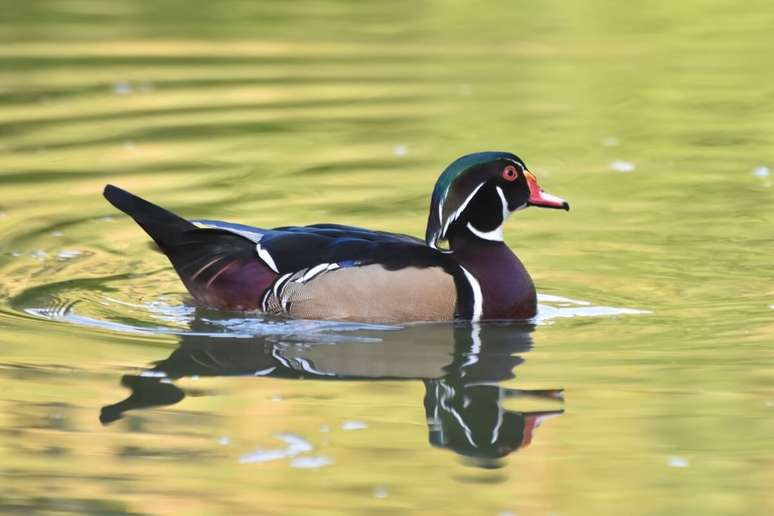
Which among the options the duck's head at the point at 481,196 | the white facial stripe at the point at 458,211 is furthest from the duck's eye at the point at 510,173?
the white facial stripe at the point at 458,211

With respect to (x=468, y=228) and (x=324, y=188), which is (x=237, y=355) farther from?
(x=324, y=188)

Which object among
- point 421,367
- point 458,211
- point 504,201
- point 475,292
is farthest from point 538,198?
point 421,367

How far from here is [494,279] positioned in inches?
378

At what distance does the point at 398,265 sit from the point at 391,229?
8.19 feet

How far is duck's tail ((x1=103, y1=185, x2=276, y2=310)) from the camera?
32.2ft

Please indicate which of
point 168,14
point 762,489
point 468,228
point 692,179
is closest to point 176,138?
point 692,179

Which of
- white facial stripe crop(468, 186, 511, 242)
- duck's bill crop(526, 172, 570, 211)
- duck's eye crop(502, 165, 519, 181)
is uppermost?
duck's eye crop(502, 165, 519, 181)

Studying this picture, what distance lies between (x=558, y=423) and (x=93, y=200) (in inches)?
232

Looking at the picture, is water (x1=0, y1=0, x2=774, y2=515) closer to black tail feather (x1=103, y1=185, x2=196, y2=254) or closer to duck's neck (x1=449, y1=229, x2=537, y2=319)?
duck's neck (x1=449, y1=229, x2=537, y2=319)

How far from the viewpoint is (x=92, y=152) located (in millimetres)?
14109

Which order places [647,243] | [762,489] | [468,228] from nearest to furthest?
[762,489] < [468,228] < [647,243]

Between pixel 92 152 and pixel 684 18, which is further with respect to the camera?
pixel 684 18

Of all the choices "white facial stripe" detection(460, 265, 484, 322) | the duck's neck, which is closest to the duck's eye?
the duck's neck

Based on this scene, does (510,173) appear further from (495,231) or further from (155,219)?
(155,219)
